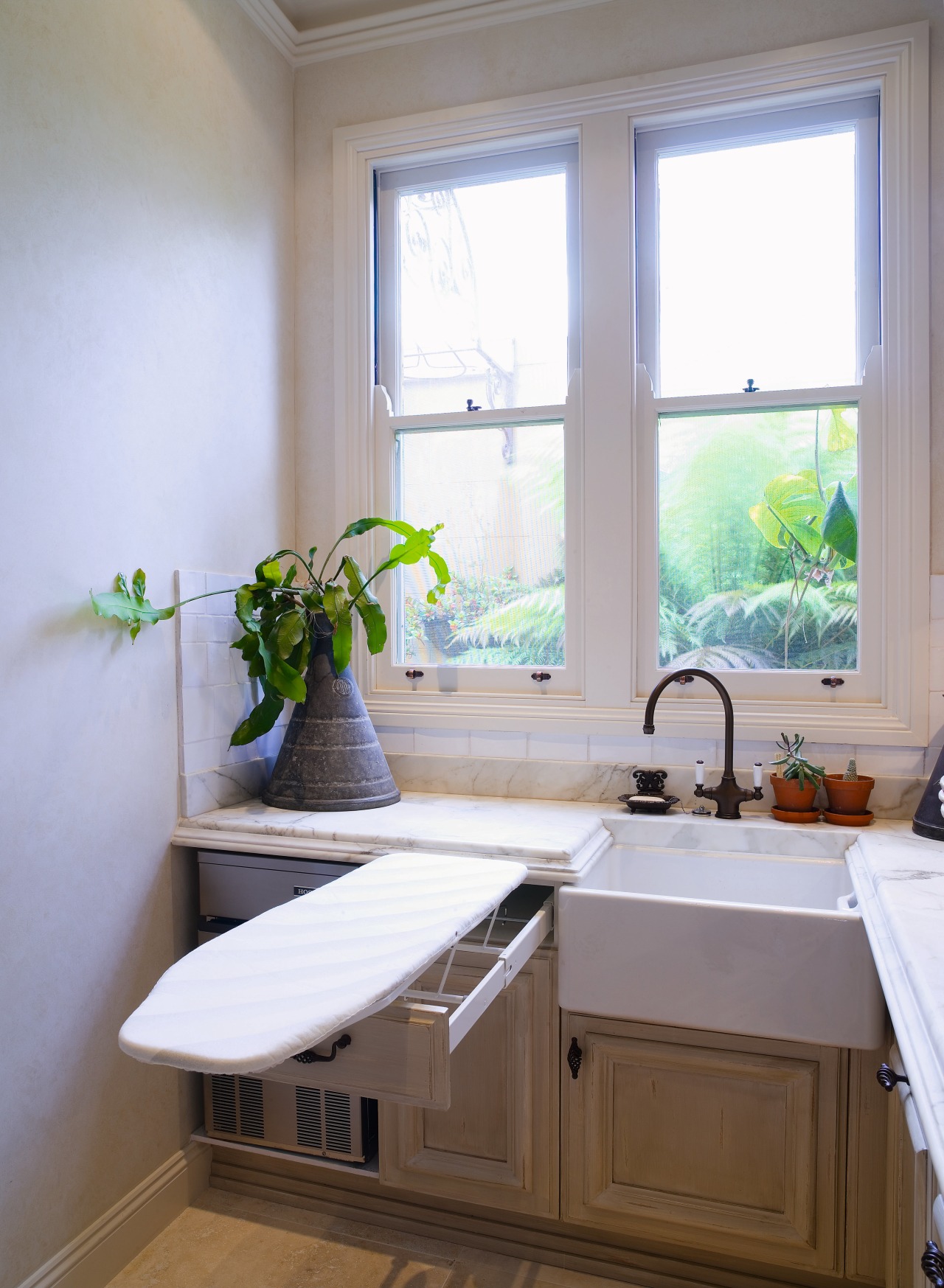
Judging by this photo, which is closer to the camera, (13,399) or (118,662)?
(13,399)

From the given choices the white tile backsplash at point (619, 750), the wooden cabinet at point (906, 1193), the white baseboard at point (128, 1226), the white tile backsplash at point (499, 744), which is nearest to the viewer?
the wooden cabinet at point (906, 1193)

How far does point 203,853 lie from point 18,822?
1.81 ft

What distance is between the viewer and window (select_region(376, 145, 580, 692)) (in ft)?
8.25

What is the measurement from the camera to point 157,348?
208 centimetres

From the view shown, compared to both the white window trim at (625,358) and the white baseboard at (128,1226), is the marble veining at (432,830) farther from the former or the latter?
the white baseboard at (128,1226)

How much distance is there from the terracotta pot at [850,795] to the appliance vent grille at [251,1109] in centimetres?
150

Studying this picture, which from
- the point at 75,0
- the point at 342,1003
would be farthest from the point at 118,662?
the point at 75,0

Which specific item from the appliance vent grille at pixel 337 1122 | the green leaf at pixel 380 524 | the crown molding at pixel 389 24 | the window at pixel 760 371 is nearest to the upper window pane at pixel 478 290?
the window at pixel 760 371

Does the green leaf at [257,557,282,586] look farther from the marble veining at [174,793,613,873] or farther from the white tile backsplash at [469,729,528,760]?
the white tile backsplash at [469,729,528,760]

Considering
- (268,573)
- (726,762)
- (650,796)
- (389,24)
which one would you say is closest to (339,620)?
(268,573)

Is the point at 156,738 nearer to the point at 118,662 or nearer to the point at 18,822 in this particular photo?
the point at 118,662

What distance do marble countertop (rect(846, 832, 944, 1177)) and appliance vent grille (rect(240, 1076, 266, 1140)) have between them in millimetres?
1411

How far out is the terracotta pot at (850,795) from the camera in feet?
6.89

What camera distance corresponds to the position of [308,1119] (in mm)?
2008
